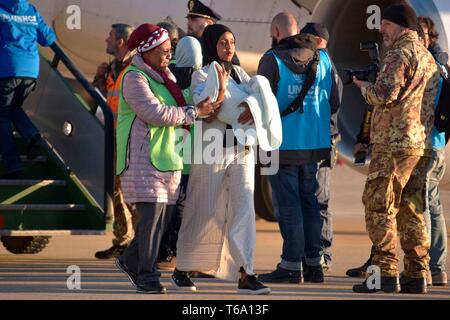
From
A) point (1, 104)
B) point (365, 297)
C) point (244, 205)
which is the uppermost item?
point (1, 104)

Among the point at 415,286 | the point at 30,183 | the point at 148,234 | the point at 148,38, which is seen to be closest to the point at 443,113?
the point at 415,286

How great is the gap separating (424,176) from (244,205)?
1192 millimetres

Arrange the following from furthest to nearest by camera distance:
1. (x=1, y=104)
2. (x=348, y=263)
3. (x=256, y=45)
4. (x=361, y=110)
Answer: (x=256, y=45) → (x=361, y=110) → (x=348, y=263) → (x=1, y=104)

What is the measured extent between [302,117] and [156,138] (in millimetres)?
1375

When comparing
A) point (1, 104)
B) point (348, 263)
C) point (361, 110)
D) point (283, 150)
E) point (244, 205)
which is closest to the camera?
point (244, 205)

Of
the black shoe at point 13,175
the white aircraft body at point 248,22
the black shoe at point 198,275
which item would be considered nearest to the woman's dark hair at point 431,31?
the white aircraft body at point 248,22

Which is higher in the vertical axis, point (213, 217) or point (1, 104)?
point (1, 104)

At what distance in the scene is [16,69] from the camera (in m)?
9.22

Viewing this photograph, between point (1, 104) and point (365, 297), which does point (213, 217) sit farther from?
point (1, 104)

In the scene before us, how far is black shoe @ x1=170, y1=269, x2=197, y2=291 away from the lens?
8023 millimetres

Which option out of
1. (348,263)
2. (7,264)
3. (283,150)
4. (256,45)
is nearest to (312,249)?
(283,150)

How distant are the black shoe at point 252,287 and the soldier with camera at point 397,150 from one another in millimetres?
652

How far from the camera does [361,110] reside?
446 inches

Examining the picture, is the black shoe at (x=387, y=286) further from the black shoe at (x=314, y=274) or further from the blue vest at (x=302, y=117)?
the blue vest at (x=302, y=117)
